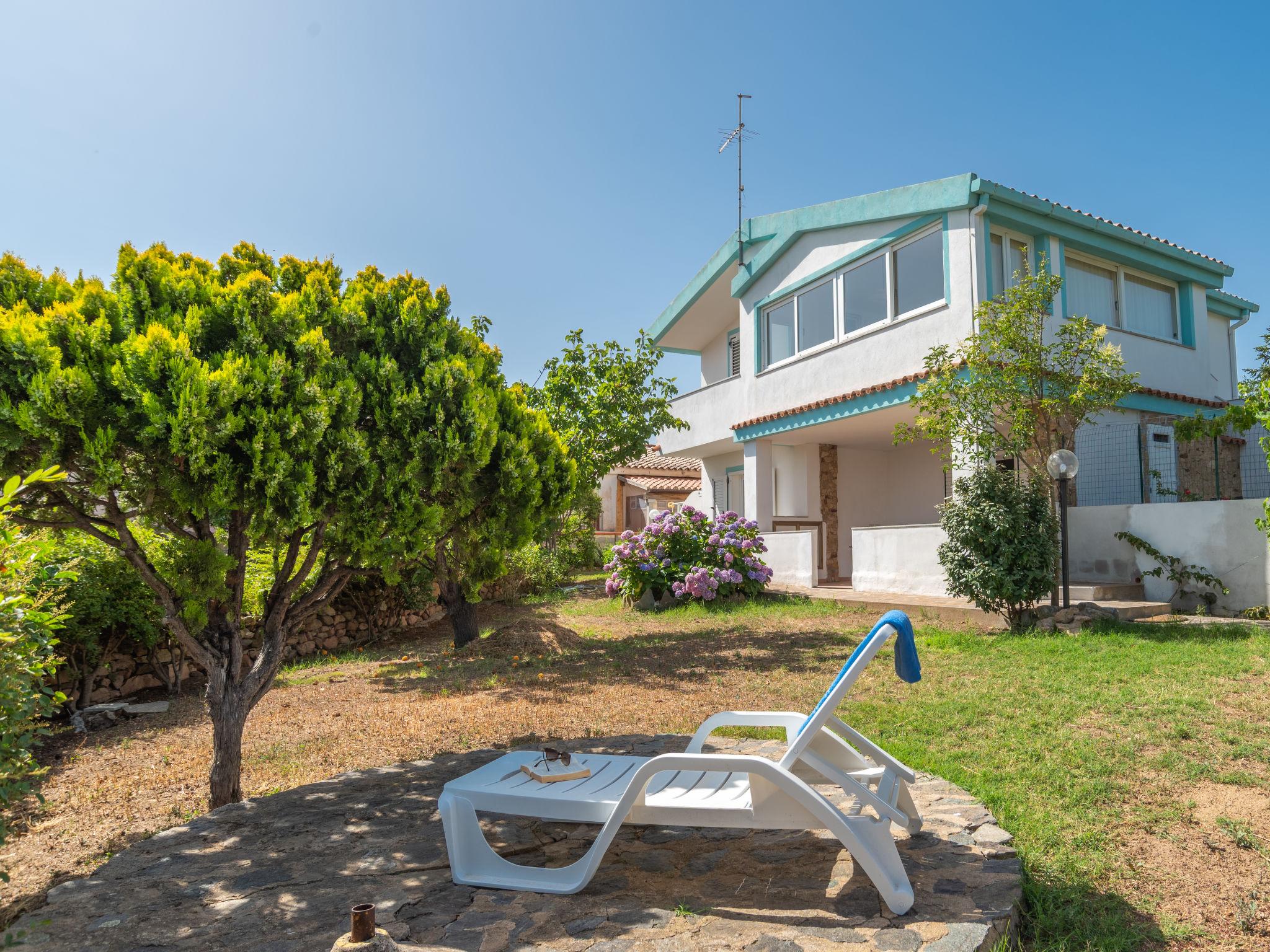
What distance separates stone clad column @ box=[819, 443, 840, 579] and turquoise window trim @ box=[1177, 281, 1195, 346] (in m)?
6.70

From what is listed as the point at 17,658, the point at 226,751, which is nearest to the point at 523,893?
the point at 17,658

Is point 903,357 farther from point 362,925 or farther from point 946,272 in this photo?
point 362,925

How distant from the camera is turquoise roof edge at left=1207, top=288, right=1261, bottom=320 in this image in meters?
16.2

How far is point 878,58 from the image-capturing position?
11.8 m

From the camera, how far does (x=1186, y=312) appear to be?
1400 centimetres

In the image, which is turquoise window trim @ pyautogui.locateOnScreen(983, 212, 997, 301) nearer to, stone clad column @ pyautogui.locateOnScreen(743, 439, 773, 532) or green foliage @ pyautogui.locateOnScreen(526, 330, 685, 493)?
stone clad column @ pyautogui.locateOnScreen(743, 439, 773, 532)

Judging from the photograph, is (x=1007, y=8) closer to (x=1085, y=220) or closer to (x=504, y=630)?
(x=1085, y=220)

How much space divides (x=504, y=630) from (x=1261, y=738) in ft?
28.9

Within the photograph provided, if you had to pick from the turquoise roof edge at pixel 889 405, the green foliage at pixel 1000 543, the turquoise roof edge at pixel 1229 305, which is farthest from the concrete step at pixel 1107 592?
the turquoise roof edge at pixel 1229 305

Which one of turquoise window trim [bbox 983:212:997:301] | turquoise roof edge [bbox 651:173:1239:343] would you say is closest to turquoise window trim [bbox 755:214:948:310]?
turquoise roof edge [bbox 651:173:1239:343]

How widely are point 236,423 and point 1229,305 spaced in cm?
2019

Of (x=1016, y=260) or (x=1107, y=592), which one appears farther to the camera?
(x=1016, y=260)

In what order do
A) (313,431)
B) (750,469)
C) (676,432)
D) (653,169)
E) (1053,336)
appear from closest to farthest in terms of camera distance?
(313,431) → (1053,336) → (653,169) → (750,469) → (676,432)

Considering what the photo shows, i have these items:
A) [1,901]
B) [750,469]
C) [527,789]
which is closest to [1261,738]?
[527,789]
